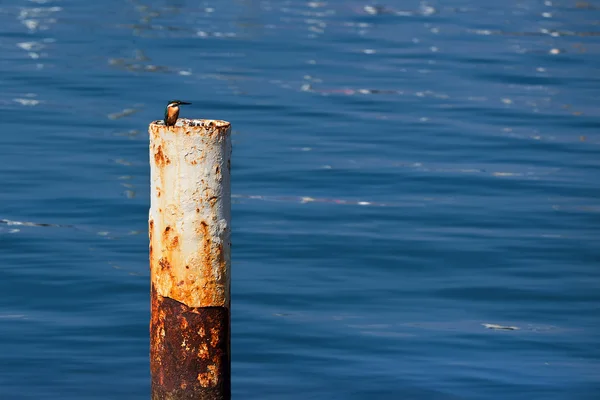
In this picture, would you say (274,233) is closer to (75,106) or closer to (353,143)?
(353,143)

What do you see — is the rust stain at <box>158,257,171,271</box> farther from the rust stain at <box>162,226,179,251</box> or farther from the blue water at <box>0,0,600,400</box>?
the blue water at <box>0,0,600,400</box>

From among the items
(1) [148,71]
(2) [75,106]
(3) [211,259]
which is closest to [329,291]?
(3) [211,259]

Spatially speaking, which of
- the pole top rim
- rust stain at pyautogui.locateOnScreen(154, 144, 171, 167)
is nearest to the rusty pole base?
rust stain at pyautogui.locateOnScreen(154, 144, 171, 167)

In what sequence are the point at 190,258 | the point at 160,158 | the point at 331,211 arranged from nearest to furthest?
1. the point at 160,158
2. the point at 190,258
3. the point at 331,211

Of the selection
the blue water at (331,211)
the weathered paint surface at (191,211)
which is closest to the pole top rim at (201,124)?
the weathered paint surface at (191,211)

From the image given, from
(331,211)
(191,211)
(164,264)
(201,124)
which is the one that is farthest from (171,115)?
(331,211)

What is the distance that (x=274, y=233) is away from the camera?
422 inches

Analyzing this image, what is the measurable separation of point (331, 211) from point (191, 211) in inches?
245

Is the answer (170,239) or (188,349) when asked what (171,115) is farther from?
(188,349)

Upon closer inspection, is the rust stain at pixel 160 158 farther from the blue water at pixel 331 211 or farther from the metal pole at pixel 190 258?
the blue water at pixel 331 211

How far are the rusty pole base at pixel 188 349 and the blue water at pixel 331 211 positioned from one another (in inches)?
53.1

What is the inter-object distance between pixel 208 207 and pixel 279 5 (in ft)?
84.5

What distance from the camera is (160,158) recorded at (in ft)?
17.6

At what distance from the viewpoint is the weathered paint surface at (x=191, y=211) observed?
5320mm
